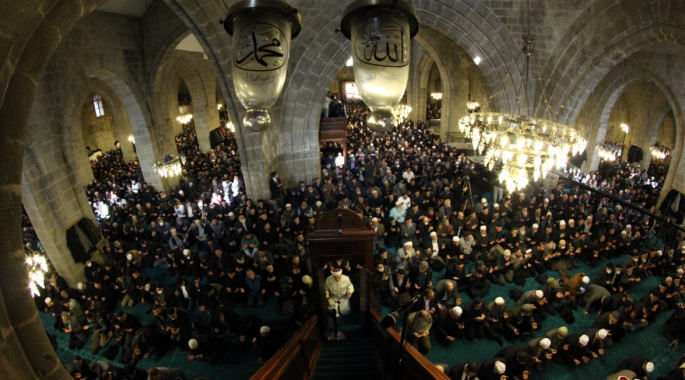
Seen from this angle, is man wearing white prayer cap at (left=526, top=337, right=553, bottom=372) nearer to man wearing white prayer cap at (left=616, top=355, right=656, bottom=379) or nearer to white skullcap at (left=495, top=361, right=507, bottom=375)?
white skullcap at (left=495, top=361, right=507, bottom=375)

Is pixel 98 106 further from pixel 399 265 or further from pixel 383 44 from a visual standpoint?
pixel 383 44

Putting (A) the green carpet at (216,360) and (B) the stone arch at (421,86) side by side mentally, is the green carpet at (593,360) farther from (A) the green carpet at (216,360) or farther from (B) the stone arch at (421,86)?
(B) the stone arch at (421,86)

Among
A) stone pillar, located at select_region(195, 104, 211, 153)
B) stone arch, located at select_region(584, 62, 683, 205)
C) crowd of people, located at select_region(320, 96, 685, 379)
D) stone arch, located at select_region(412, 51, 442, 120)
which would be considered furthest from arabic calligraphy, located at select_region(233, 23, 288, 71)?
stone arch, located at select_region(412, 51, 442, 120)

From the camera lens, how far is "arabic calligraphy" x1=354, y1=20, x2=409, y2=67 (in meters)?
2.31

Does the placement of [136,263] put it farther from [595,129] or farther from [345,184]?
[595,129]

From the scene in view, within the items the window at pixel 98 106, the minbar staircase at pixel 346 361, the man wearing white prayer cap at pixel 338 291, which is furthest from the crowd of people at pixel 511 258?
the window at pixel 98 106

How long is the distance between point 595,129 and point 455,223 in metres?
10.7

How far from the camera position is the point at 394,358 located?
14.8ft

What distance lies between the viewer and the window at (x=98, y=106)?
20062 millimetres

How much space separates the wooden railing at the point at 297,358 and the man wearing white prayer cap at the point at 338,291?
1.76 ft

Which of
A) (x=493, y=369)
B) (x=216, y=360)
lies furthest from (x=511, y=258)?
(x=216, y=360)

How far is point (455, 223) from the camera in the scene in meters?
9.72

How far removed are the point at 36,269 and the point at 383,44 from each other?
8.69m

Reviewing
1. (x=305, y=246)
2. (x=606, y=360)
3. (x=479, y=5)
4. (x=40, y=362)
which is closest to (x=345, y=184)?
(x=305, y=246)
